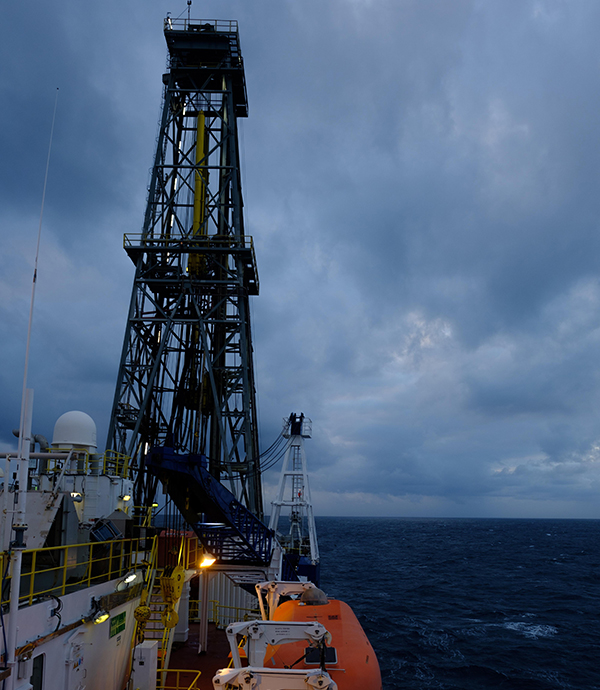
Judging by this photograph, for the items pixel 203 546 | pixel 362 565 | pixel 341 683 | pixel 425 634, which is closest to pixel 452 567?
pixel 362 565

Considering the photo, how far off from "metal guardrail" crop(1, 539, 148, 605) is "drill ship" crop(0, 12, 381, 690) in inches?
2.1

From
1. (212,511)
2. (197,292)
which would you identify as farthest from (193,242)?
(212,511)

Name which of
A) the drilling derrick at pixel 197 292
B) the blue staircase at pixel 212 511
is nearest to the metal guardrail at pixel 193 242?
the drilling derrick at pixel 197 292

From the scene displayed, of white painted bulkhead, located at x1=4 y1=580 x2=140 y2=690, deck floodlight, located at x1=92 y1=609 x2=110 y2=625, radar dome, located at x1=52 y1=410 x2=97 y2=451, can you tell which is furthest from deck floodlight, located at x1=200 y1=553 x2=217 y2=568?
radar dome, located at x1=52 y1=410 x2=97 y2=451

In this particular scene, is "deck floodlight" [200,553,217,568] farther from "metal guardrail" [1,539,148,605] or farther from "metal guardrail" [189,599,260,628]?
"metal guardrail" [189,599,260,628]

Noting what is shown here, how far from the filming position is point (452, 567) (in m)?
69.4

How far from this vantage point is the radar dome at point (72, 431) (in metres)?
22.6

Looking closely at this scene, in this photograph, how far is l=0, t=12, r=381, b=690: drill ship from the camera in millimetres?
11617

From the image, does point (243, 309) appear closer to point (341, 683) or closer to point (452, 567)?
point (341, 683)

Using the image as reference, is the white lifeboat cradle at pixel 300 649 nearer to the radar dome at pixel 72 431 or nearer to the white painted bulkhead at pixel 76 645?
the white painted bulkhead at pixel 76 645

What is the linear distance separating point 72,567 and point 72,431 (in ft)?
31.3

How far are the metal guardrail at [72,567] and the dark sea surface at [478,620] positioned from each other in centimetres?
1589

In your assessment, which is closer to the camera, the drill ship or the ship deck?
the drill ship

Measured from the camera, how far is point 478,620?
37469mm
